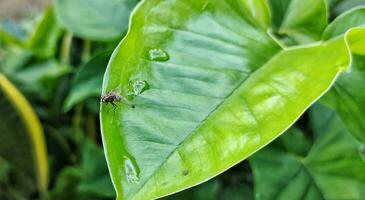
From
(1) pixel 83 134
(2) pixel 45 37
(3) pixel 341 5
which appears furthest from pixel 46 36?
(3) pixel 341 5

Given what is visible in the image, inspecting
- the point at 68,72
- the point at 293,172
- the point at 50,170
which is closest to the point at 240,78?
the point at 293,172

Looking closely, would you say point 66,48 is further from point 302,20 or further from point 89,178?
point 302,20

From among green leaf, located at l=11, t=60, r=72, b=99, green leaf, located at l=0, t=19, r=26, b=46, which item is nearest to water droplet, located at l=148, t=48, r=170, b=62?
green leaf, located at l=11, t=60, r=72, b=99

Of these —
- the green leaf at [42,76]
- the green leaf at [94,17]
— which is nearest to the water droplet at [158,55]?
the green leaf at [94,17]

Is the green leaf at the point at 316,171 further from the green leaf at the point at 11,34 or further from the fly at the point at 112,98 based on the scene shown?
the green leaf at the point at 11,34

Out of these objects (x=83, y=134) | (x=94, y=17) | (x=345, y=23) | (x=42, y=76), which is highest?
(x=345, y=23)

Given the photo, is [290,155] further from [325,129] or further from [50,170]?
[50,170]
